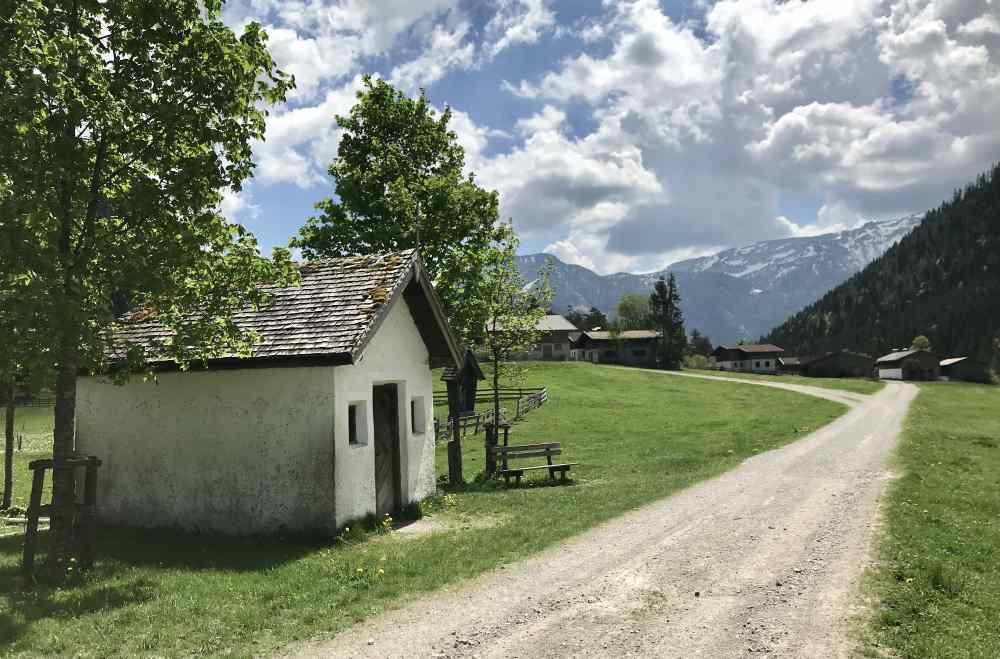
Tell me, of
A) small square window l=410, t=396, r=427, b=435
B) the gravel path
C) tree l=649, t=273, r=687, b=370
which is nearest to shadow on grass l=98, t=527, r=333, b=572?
the gravel path

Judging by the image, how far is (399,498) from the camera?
53.1 ft

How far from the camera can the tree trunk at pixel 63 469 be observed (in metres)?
9.91

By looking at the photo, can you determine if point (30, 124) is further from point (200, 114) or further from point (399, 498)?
point (399, 498)

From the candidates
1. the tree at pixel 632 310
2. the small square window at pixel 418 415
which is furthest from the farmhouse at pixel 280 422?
the tree at pixel 632 310

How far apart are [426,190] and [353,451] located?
13763 millimetres

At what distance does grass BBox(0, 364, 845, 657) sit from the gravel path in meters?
0.77

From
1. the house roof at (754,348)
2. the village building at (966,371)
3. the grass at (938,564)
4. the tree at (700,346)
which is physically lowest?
the grass at (938,564)

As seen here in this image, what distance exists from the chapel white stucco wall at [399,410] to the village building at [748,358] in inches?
5376

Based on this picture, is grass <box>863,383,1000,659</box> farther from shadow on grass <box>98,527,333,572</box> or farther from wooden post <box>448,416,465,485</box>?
wooden post <box>448,416,465,485</box>

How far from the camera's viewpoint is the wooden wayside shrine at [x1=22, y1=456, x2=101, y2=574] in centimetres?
977

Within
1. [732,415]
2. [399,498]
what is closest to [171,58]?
[399,498]

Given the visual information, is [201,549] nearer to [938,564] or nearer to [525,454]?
[525,454]

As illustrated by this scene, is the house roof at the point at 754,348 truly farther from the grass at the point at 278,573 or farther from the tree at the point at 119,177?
the tree at the point at 119,177

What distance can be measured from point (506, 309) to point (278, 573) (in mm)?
21881
